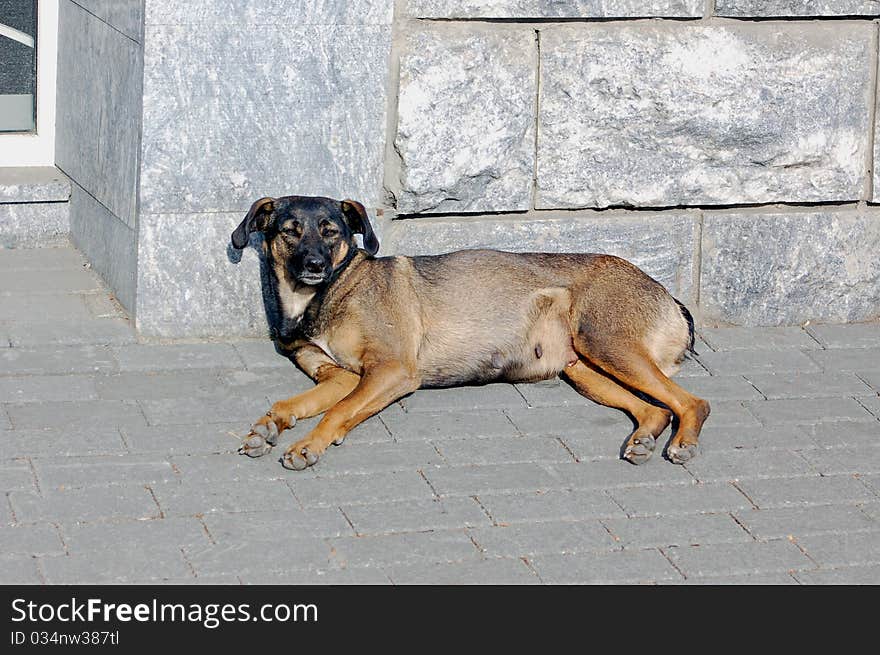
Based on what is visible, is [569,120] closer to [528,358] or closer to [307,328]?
[528,358]

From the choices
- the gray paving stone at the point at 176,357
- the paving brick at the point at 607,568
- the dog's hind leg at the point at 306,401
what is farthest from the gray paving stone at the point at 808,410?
the gray paving stone at the point at 176,357

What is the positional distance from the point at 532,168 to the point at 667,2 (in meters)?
1.00

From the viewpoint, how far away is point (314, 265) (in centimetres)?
569

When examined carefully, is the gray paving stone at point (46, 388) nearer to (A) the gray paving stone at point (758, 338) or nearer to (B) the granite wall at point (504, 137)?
(B) the granite wall at point (504, 137)

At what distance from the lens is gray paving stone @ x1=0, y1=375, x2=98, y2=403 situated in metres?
5.54

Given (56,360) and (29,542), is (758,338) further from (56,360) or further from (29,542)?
(29,542)

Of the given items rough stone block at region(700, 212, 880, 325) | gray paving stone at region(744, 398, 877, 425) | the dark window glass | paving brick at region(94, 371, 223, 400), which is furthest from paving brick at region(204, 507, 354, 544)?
the dark window glass

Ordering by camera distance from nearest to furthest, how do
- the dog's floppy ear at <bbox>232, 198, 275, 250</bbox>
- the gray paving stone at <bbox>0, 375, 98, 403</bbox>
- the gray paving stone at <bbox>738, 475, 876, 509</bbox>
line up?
the gray paving stone at <bbox>738, 475, 876, 509</bbox>
the gray paving stone at <bbox>0, 375, 98, 403</bbox>
the dog's floppy ear at <bbox>232, 198, 275, 250</bbox>

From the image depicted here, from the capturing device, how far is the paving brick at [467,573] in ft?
14.0

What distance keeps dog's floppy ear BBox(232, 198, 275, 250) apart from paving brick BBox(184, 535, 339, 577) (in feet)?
5.77

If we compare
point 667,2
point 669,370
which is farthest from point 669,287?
point 667,2

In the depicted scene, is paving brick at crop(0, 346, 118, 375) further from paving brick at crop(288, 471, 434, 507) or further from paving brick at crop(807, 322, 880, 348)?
paving brick at crop(807, 322, 880, 348)

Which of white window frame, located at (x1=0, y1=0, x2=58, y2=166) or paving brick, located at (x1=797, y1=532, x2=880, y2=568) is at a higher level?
white window frame, located at (x1=0, y1=0, x2=58, y2=166)

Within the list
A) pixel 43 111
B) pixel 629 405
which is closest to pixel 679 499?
pixel 629 405
